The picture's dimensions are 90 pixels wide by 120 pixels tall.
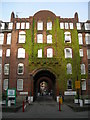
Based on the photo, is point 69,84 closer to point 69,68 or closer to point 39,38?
point 69,68

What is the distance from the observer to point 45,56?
107ft

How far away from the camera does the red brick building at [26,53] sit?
31656 mm

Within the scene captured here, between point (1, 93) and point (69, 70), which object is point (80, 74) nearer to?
point (69, 70)

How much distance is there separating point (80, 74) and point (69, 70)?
2.48 metres

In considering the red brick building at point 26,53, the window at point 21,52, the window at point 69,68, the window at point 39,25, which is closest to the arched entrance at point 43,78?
the red brick building at point 26,53

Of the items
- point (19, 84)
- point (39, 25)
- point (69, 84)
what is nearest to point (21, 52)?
point (19, 84)

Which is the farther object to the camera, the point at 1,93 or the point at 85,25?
the point at 85,25

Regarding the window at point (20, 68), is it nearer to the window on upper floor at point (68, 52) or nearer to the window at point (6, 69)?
the window at point (6, 69)

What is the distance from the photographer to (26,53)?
3294 centimetres

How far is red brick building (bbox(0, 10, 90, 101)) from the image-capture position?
31656 millimetres

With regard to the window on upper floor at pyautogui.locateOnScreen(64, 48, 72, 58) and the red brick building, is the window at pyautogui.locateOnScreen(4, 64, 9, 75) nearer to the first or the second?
the red brick building

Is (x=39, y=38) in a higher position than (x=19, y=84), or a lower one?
higher

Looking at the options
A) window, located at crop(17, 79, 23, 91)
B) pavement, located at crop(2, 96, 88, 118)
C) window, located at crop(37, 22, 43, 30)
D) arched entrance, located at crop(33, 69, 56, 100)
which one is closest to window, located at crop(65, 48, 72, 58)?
arched entrance, located at crop(33, 69, 56, 100)

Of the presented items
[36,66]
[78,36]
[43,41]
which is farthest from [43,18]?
[36,66]
